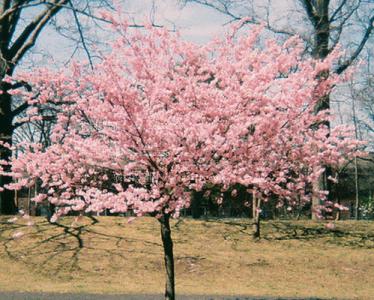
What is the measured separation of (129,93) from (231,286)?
6910 millimetres

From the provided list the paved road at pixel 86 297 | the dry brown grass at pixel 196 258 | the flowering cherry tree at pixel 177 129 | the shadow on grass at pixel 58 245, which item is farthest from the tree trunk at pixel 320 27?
the flowering cherry tree at pixel 177 129

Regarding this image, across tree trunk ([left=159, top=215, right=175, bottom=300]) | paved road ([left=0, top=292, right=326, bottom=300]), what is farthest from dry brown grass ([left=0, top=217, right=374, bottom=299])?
tree trunk ([left=159, top=215, right=175, bottom=300])

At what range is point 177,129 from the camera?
22.9 ft

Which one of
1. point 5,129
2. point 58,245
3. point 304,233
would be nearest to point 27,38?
point 5,129

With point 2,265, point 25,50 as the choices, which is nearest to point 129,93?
point 2,265

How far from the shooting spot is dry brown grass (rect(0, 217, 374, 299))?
11805mm

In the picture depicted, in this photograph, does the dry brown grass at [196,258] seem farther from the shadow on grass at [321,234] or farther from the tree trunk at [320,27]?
the tree trunk at [320,27]

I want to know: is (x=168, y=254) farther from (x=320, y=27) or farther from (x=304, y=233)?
(x=320, y=27)

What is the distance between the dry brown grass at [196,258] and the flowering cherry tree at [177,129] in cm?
426

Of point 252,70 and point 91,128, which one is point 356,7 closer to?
point 252,70

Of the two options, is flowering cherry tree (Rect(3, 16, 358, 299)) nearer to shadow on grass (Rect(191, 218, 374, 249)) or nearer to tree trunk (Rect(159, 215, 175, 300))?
tree trunk (Rect(159, 215, 175, 300))

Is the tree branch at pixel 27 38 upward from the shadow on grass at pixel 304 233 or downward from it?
upward

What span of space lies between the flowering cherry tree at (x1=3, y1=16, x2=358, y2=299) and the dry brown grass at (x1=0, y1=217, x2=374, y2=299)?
14.0 ft

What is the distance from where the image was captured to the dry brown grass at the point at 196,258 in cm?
1180
